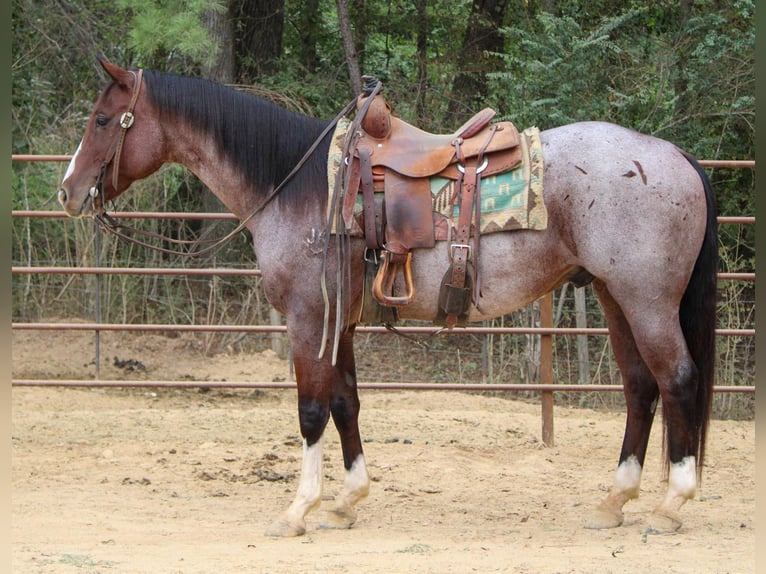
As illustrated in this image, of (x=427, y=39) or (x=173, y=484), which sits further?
(x=427, y=39)

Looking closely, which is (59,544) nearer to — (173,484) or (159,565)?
(159,565)

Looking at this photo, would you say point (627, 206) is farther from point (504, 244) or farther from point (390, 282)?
point (390, 282)

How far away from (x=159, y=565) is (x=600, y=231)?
2.19 meters

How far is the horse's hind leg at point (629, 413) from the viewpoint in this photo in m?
4.26

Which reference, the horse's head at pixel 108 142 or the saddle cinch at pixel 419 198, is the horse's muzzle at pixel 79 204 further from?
the saddle cinch at pixel 419 198

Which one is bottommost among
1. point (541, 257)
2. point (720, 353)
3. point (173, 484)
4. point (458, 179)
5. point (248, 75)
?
point (173, 484)

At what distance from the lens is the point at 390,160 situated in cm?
403

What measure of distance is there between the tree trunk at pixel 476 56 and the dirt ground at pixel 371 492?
3485 millimetres

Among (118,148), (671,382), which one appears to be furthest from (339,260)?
(671,382)

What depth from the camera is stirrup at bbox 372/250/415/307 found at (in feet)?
13.1

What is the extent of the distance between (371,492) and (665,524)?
62.9 inches

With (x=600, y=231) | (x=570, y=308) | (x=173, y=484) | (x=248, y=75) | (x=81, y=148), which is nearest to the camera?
(x=600, y=231)

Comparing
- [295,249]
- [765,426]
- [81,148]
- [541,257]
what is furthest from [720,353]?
[765,426]

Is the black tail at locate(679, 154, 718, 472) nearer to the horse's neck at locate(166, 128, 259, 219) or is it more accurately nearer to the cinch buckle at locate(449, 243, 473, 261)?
the cinch buckle at locate(449, 243, 473, 261)
